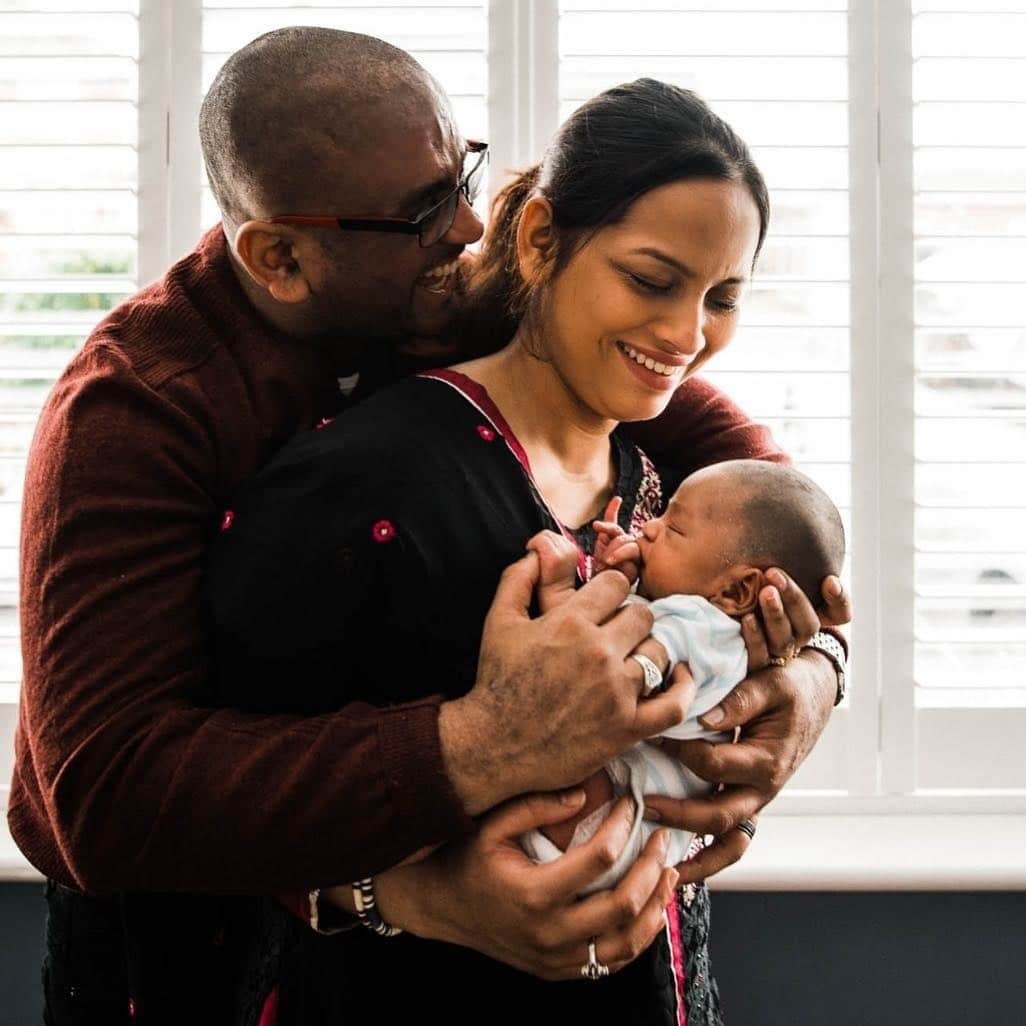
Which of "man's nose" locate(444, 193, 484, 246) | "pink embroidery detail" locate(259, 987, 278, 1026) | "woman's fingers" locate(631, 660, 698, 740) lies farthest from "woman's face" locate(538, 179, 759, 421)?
"pink embroidery detail" locate(259, 987, 278, 1026)

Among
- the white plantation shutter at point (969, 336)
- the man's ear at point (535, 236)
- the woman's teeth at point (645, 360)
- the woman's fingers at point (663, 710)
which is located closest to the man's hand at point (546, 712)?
the woman's fingers at point (663, 710)

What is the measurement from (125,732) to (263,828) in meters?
0.14

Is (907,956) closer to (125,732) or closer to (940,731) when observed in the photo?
(940,731)

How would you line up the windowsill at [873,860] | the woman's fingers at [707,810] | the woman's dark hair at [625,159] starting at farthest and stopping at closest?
the windowsill at [873,860]
the woman's dark hair at [625,159]
the woman's fingers at [707,810]

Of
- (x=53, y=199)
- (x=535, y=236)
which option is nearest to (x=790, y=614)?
(x=535, y=236)

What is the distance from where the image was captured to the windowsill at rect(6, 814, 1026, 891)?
1.76 metres

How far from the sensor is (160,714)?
3.26ft

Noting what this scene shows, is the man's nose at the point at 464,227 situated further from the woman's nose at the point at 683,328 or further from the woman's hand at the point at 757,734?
the woman's hand at the point at 757,734

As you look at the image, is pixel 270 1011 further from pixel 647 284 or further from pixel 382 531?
pixel 647 284

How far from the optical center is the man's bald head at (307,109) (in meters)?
1.17

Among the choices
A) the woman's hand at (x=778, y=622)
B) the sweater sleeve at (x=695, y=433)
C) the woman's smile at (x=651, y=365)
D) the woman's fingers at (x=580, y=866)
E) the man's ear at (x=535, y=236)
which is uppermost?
the man's ear at (x=535, y=236)

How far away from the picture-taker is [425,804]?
38.2 inches

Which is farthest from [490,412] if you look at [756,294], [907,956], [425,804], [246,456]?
[907,956]

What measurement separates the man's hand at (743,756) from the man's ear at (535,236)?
0.48m
